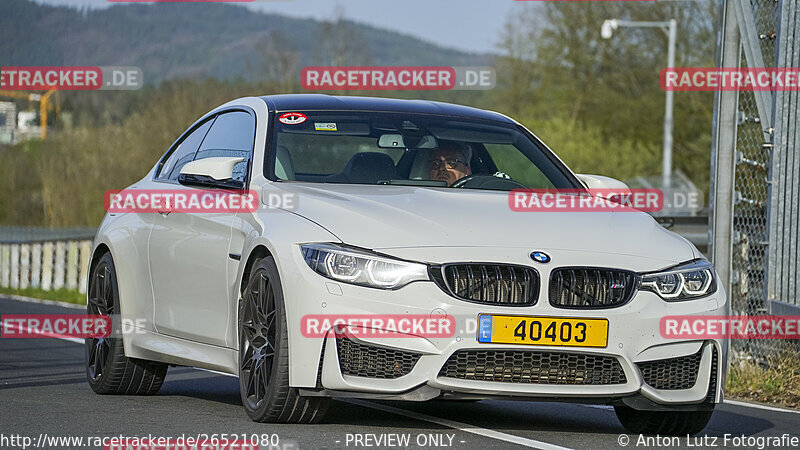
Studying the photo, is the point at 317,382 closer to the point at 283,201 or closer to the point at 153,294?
the point at 283,201

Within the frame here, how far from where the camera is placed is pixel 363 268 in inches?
255

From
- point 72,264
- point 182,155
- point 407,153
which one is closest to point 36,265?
point 72,264

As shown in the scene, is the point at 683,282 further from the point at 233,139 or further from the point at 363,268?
the point at 233,139

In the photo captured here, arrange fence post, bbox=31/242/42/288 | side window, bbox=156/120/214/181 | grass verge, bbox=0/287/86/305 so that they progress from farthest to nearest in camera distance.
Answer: fence post, bbox=31/242/42/288
grass verge, bbox=0/287/86/305
side window, bbox=156/120/214/181

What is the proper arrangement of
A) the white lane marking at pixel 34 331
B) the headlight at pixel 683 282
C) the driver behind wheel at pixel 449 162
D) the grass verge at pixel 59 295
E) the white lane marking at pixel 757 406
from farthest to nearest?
Answer: the grass verge at pixel 59 295
the white lane marking at pixel 34 331
the white lane marking at pixel 757 406
the driver behind wheel at pixel 449 162
the headlight at pixel 683 282

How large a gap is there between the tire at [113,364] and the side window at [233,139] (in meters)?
0.95

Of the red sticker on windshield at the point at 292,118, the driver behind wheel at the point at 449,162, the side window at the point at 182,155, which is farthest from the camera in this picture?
the side window at the point at 182,155

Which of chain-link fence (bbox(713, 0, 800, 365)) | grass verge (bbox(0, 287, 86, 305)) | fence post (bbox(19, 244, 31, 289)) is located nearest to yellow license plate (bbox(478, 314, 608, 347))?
chain-link fence (bbox(713, 0, 800, 365))

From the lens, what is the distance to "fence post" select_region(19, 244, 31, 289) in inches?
1697

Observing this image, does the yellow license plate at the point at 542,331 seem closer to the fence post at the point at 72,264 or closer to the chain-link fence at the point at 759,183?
the chain-link fence at the point at 759,183

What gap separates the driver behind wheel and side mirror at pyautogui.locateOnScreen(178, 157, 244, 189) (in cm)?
101

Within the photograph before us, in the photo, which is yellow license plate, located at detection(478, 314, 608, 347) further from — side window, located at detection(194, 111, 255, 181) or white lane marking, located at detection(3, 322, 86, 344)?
white lane marking, located at detection(3, 322, 86, 344)

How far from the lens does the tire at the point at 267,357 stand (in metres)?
6.63

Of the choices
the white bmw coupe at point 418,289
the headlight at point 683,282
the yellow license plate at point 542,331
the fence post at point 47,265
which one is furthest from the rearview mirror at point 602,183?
the fence post at point 47,265
